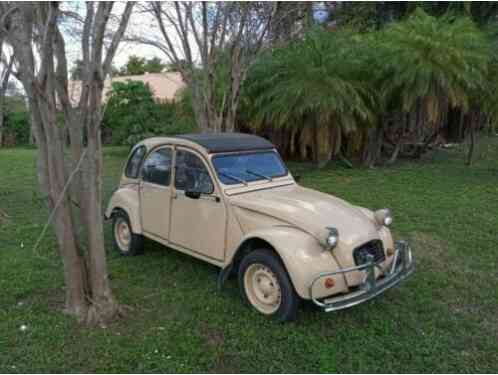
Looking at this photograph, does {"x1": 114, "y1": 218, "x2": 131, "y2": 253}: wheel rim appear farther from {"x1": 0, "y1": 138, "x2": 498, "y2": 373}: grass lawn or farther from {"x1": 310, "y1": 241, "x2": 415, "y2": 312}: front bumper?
{"x1": 310, "y1": 241, "x2": 415, "y2": 312}: front bumper

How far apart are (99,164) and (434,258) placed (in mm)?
4196

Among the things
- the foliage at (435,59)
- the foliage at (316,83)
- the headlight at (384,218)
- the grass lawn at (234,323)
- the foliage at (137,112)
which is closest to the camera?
the grass lawn at (234,323)

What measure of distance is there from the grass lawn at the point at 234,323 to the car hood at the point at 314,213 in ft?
2.61

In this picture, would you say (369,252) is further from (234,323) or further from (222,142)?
(222,142)

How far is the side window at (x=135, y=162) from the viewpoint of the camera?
5.36 meters

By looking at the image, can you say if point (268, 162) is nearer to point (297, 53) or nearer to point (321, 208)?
point (321, 208)

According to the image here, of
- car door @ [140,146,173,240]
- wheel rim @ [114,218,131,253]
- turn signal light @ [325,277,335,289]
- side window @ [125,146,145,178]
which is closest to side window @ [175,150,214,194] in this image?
car door @ [140,146,173,240]

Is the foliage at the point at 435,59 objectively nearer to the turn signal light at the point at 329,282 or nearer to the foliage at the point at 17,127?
the turn signal light at the point at 329,282

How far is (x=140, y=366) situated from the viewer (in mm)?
3139

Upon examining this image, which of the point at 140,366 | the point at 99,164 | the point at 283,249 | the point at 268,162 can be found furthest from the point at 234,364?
the point at 268,162

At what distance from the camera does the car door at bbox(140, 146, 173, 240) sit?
4848 millimetres

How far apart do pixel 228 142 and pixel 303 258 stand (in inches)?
69.6

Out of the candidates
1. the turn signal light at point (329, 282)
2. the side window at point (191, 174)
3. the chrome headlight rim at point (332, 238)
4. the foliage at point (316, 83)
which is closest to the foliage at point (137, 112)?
the foliage at point (316, 83)

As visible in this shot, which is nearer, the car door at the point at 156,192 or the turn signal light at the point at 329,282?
the turn signal light at the point at 329,282
